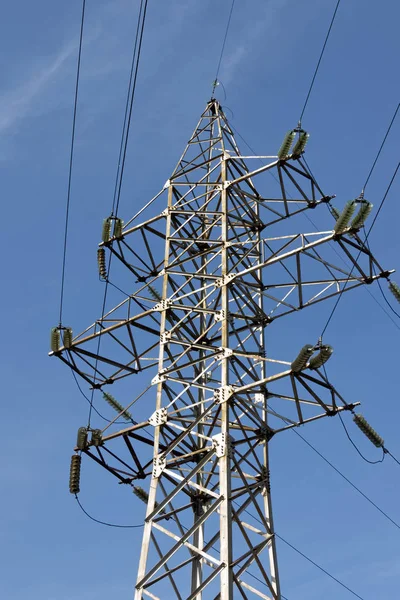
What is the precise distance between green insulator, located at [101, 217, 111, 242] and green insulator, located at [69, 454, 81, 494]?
7.20 metres

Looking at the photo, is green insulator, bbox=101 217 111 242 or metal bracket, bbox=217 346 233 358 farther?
green insulator, bbox=101 217 111 242

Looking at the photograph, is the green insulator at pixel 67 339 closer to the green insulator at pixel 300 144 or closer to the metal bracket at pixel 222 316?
the metal bracket at pixel 222 316

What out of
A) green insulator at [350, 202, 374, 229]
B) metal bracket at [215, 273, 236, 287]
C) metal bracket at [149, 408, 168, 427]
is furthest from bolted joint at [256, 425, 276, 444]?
green insulator at [350, 202, 374, 229]

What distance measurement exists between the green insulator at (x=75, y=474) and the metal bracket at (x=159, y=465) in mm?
3284

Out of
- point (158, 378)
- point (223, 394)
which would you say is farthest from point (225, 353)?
point (158, 378)

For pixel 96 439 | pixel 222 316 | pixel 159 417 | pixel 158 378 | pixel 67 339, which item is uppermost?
pixel 67 339

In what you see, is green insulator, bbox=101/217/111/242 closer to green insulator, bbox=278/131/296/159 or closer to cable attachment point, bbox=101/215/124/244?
cable attachment point, bbox=101/215/124/244

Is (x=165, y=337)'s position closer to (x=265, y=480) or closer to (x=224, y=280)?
(x=224, y=280)

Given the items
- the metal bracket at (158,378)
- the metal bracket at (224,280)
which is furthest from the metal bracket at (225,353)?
the metal bracket at (224,280)

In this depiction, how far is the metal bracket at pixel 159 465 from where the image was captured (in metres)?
22.3

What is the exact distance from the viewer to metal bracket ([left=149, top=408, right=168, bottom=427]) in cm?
2319

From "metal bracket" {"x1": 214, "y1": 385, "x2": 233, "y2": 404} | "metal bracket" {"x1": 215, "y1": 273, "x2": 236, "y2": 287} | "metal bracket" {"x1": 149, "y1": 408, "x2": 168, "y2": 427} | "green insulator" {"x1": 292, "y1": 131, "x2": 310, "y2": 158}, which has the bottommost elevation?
"metal bracket" {"x1": 214, "y1": 385, "x2": 233, "y2": 404}

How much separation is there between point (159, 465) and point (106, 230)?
9.01 meters

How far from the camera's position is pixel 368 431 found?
2280 cm
